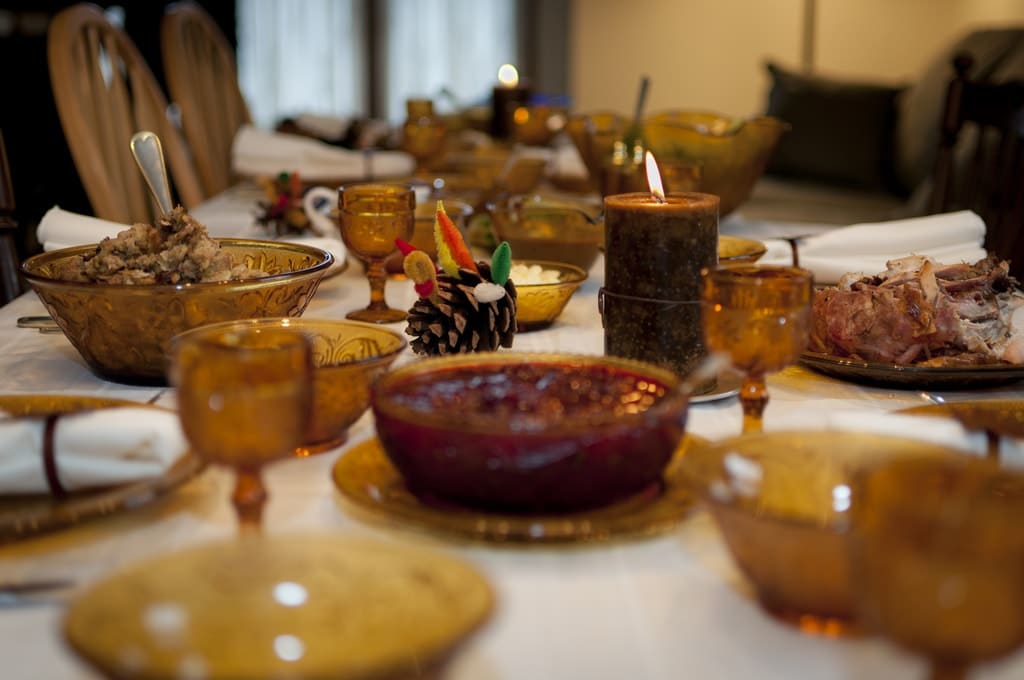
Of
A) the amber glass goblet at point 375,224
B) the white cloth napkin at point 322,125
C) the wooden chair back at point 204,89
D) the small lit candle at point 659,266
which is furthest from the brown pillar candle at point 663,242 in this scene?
the wooden chair back at point 204,89

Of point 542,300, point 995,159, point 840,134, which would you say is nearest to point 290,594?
point 542,300

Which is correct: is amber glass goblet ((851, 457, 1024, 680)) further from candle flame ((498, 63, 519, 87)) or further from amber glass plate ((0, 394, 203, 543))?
candle flame ((498, 63, 519, 87))

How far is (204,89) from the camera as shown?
3.03 metres

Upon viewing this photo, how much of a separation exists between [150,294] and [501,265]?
0.31 metres

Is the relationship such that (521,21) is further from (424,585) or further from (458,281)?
(424,585)

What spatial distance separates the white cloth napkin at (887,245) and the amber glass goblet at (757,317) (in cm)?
51

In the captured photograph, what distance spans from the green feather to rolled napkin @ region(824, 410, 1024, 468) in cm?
40

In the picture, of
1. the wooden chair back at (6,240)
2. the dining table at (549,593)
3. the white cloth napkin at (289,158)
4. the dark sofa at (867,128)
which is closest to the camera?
the dining table at (549,593)

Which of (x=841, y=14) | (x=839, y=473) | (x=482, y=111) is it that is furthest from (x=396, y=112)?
(x=839, y=473)

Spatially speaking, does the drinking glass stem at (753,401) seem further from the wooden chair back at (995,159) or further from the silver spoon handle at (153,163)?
the wooden chair back at (995,159)

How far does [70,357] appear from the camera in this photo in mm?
1116

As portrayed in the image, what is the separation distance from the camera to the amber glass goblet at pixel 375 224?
50.2 inches

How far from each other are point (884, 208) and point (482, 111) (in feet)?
4.18

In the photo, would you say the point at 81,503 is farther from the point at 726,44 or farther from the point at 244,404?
the point at 726,44
